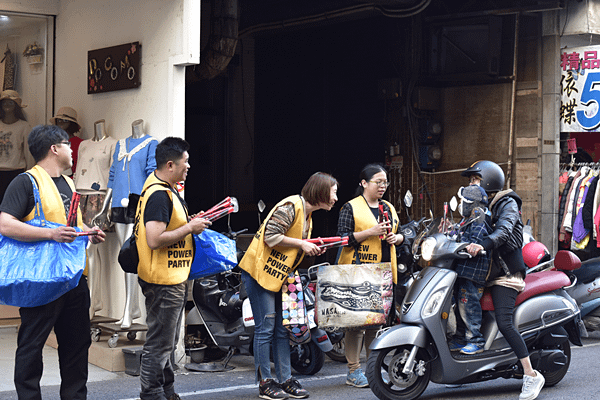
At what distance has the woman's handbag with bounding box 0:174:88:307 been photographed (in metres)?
4.82

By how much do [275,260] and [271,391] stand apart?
1.05 m

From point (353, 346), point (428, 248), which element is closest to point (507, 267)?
point (428, 248)

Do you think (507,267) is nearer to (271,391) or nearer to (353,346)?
(353,346)

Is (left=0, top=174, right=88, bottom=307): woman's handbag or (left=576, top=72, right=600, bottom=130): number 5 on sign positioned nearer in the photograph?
(left=0, top=174, right=88, bottom=307): woman's handbag

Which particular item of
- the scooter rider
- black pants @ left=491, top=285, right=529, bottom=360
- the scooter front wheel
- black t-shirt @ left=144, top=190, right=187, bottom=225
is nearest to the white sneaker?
the scooter rider

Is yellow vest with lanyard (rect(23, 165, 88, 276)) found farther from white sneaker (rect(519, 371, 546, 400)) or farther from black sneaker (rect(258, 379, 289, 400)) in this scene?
white sneaker (rect(519, 371, 546, 400))

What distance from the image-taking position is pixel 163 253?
17.7ft

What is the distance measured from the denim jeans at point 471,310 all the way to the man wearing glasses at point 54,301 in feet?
9.73

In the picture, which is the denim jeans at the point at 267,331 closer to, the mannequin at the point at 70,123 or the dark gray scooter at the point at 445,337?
the dark gray scooter at the point at 445,337

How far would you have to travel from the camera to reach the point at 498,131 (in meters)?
11.6

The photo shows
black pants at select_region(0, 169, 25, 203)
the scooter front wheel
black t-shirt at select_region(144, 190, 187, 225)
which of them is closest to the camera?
black t-shirt at select_region(144, 190, 187, 225)

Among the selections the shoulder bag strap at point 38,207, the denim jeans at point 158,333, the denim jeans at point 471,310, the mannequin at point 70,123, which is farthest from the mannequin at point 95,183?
the denim jeans at point 471,310

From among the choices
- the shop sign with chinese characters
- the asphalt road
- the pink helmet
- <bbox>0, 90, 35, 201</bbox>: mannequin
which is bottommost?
the asphalt road

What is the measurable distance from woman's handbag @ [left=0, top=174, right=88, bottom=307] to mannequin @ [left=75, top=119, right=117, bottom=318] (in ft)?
9.74
